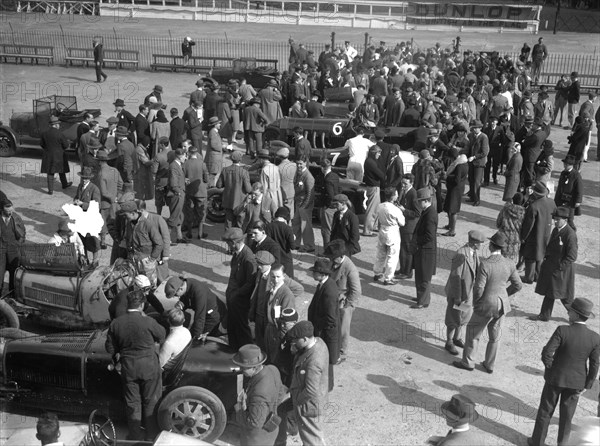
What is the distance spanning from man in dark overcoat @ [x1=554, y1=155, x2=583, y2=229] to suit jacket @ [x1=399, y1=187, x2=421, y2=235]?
10.5 feet

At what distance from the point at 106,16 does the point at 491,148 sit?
34.4 meters

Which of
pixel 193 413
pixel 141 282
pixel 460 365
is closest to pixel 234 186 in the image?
pixel 141 282

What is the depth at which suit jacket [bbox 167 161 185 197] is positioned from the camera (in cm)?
1258

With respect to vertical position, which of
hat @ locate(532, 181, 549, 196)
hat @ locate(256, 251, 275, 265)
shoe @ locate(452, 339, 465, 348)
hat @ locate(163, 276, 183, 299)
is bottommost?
shoe @ locate(452, 339, 465, 348)

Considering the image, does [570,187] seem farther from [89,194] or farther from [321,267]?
[89,194]

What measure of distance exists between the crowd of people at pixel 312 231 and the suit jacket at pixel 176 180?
0.12 ft

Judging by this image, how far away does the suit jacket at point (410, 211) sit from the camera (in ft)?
37.9

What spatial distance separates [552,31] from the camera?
41.4 meters

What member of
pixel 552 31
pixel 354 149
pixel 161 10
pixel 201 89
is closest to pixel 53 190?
pixel 201 89

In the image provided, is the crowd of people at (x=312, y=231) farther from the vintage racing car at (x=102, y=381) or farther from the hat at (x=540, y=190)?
the vintage racing car at (x=102, y=381)

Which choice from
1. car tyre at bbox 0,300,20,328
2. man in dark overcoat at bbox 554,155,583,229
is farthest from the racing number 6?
car tyre at bbox 0,300,20,328

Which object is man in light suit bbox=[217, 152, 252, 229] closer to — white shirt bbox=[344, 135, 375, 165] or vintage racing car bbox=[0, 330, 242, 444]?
white shirt bbox=[344, 135, 375, 165]

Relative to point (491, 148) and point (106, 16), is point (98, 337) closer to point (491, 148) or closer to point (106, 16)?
point (491, 148)

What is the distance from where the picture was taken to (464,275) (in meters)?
9.23
